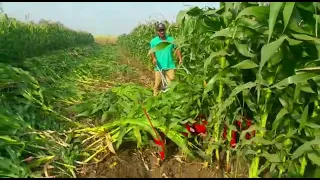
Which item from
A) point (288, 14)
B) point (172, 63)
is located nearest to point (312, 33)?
point (288, 14)

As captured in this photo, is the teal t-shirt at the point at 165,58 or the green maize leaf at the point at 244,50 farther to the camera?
the teal t-shirt at the point at 165,58

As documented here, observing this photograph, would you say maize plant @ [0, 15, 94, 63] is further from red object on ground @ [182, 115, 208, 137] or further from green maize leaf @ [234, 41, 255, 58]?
green maize leaf @ [234, 41, 255, 58]

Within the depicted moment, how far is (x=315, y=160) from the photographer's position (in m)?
2.29

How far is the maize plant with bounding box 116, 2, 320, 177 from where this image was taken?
2.19 metres

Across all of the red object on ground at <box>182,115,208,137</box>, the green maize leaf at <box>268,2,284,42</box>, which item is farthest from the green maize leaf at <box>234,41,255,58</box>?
the red object on ground at <box>182,115,208,137</box>

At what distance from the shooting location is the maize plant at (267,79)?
7.18 ft

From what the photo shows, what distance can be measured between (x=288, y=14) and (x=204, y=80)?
4.21 feet

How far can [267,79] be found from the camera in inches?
99.5

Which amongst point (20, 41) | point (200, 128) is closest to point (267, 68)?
point (200, 128)

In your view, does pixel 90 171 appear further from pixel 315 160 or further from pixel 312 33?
pixel 312 33

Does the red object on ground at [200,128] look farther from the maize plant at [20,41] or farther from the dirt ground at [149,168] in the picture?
the maize plant at [20,41]

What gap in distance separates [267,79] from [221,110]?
1.41 feet

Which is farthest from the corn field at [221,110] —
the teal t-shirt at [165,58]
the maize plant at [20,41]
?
the maize plant at [20,41]

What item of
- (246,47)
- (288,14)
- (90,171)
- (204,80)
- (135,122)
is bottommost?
(90,171)
